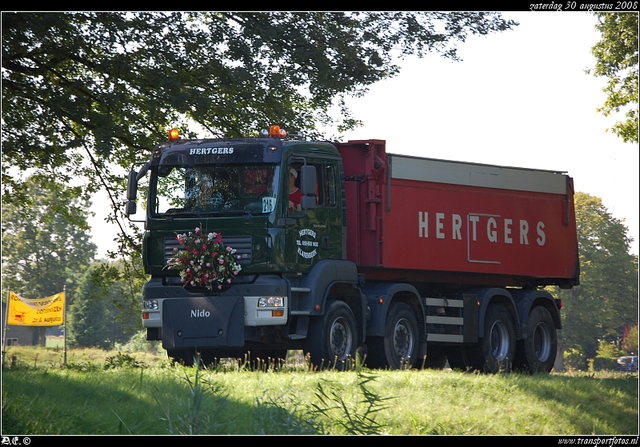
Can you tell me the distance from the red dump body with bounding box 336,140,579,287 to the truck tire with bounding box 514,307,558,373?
79 cm

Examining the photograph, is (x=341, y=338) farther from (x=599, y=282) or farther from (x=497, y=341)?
(x=599, y=282)

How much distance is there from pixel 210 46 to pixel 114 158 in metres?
3.58

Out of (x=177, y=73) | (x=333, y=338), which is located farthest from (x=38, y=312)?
Answer: (x=333, y=338)

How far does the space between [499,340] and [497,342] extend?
2.9 inches

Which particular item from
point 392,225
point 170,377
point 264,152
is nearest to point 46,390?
point 170,377

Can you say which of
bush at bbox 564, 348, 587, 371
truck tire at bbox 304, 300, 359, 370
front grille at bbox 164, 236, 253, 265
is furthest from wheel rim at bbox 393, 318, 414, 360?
bush at bbox 564, 348, 587, 371

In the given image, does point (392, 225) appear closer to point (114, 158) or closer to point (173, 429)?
point (173, 429)

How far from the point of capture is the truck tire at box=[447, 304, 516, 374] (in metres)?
15.2

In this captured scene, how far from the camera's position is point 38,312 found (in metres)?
35.4

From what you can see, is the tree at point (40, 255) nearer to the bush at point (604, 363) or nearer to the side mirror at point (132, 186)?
the bush at point (604, 363)

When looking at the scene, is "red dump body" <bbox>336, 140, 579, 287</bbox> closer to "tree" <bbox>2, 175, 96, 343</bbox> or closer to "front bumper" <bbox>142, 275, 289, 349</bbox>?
"front bumper" <bbox>142, 275, 289, 349</bbox>

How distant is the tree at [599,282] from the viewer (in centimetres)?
5341

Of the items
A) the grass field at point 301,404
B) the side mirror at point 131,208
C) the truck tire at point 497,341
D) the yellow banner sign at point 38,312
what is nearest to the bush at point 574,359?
the yellow banner sign at point 38,312

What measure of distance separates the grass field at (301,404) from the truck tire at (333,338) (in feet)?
1.41
